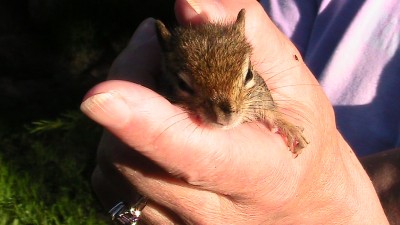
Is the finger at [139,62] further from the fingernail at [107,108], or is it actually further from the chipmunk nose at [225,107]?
the fingernail at [107,108]

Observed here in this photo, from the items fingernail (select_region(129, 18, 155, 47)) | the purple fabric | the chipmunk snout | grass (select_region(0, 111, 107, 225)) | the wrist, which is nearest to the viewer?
the chipmunk snout

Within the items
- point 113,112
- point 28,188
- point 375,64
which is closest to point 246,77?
point 113,112

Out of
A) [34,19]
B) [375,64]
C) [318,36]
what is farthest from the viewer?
[34,19]

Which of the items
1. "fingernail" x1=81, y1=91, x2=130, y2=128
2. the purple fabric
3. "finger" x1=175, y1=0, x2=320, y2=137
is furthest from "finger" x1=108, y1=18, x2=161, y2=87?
the purple fabric

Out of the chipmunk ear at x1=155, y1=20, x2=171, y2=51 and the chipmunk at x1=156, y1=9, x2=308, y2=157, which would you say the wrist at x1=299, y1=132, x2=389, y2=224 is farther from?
the chipmunk ear at x1=155, y1=20, x2=171, y2=51

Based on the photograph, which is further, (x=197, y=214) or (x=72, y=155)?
(x=72, y=155)

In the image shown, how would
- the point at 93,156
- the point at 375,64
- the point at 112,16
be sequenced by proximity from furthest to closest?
1. the point at 112,16
2. the point at 93,156
3. the point at 375,64

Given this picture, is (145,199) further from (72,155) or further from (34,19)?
(34,19)
